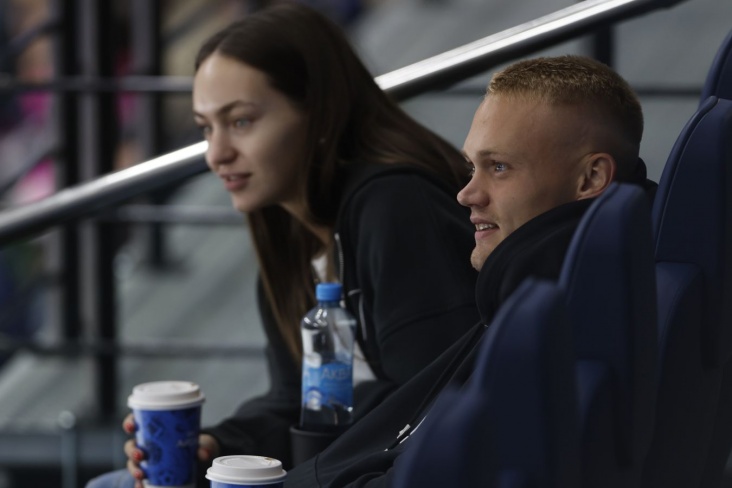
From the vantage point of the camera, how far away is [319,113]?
1863mm

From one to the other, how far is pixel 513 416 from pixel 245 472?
48 centimetres

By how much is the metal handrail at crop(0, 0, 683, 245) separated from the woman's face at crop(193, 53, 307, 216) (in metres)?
0.09

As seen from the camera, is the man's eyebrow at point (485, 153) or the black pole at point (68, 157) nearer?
the man's eyebrow at point (485, 153)

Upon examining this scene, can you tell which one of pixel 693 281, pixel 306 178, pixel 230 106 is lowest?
pixel 693 281

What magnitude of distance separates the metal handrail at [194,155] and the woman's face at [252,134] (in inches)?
3.4

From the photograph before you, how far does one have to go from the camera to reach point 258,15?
1.90m

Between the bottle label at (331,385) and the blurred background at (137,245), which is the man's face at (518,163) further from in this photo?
the blurred background at (137,245)

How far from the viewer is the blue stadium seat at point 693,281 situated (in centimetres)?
114

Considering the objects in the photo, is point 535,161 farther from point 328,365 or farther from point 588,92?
point 328,365

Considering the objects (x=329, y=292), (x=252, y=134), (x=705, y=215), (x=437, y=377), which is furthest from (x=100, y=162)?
(x=705, y=215)

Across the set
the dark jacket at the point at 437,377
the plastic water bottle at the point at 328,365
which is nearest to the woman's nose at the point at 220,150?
the plastic water bottle at the point at 328,365

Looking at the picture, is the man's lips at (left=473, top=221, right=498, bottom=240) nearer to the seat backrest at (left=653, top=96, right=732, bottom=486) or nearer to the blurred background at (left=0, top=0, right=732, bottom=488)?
the seat backrest at (left=653, top=96, right=732, bottom=486)

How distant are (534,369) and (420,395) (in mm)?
526

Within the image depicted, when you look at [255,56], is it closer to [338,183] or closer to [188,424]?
[338,183]
